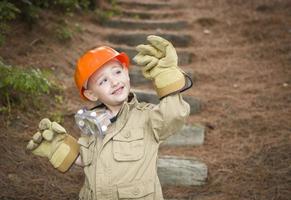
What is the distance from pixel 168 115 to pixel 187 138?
92.4 inches

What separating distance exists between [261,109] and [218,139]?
35.2 inches

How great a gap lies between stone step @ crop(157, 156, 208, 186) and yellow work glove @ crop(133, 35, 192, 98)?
1.63 metres

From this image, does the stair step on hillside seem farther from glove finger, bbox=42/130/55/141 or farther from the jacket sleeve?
the jacket sleeve

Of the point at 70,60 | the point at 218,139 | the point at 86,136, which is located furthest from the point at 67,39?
the point at 86,136

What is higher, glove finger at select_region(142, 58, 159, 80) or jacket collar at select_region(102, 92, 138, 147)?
glove finger at select_region(142, 58, 159, 80)

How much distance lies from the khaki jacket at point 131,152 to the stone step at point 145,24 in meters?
6.01

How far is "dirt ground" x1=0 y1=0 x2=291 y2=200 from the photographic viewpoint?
13.3ft

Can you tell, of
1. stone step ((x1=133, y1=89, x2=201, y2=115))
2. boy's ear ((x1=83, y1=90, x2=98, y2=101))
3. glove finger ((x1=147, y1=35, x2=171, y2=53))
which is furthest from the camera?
stone step ((x1=133, y1=89, x2=201, y2=115))

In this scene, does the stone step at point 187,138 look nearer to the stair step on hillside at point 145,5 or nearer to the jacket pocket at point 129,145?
the jacket pocket at point 129,145

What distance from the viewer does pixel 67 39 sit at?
7297mm

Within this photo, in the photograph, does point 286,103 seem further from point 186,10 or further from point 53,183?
point 186,10

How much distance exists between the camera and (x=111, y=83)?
113 inches

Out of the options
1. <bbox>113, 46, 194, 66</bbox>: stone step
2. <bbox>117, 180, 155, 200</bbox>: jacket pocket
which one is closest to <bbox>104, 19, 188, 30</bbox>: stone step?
<bbox>113, 46, 194, 66</bbox>: stone step

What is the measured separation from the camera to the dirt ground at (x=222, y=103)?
4039 millimetres
